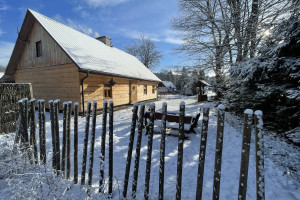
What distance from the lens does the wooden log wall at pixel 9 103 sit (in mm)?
4835

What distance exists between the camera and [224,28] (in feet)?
26.9

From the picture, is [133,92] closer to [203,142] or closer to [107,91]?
[107,91]

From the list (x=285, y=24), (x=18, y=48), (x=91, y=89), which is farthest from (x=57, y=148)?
(x=18, y=48)

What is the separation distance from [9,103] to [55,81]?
500 cm

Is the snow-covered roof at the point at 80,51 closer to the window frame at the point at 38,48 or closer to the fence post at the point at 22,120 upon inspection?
the window frame at the point at 38,48

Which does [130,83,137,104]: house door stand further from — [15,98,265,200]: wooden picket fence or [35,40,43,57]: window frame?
[15,98,265,200]: wooden picket fence

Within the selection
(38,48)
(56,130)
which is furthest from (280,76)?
(38,48)

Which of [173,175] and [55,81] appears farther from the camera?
[55,81]

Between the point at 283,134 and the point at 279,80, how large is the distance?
2155 mm

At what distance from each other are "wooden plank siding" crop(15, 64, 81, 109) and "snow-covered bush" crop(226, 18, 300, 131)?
9.35 meters

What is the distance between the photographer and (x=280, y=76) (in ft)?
17.7

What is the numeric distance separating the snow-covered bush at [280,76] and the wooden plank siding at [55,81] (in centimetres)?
935

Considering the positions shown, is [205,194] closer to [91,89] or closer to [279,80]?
[279,80]

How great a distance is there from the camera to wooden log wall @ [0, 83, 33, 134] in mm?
4835
